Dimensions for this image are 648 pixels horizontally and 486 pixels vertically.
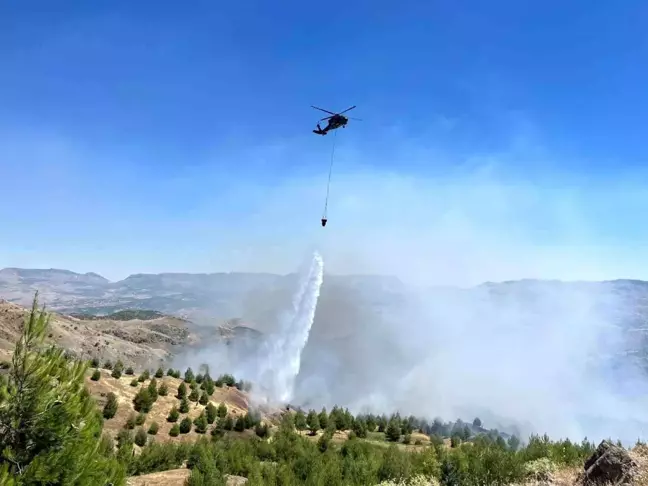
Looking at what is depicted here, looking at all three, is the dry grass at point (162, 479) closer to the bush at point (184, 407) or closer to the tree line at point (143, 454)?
the tree line at point (143, 454)

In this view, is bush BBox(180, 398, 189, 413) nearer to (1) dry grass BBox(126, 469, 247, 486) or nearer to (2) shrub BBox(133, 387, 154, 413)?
(2) shrub BBox(133, 387, 154, 413)

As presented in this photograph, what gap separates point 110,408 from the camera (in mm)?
43344

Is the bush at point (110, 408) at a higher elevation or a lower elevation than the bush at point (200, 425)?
higher

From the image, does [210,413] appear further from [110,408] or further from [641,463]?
[641,463]

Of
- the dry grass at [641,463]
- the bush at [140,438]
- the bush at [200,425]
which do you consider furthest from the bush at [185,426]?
the dry grass at [641,463]

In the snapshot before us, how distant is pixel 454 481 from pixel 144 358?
130 meters

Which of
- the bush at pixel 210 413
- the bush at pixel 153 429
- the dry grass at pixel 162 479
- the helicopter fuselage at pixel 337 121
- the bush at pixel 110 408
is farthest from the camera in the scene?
the bush at pixel 210 413

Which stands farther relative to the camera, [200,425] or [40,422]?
[200,425]

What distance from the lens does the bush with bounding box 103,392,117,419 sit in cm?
4281

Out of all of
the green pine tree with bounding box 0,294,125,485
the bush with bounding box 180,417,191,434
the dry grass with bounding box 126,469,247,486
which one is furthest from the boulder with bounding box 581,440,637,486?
the bush with bounding box 180,417,191,434

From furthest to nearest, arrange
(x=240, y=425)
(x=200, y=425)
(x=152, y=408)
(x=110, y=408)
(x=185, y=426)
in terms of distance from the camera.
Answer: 1. (x=240, y=425)
2. (x=152, y=408)
3. (x=200, y=425)
4. (x=185, y=426)
5. (x=110, y=408)

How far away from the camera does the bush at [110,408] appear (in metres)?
42.8

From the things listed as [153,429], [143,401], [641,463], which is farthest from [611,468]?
[143,401]

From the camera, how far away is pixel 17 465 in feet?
39.4
